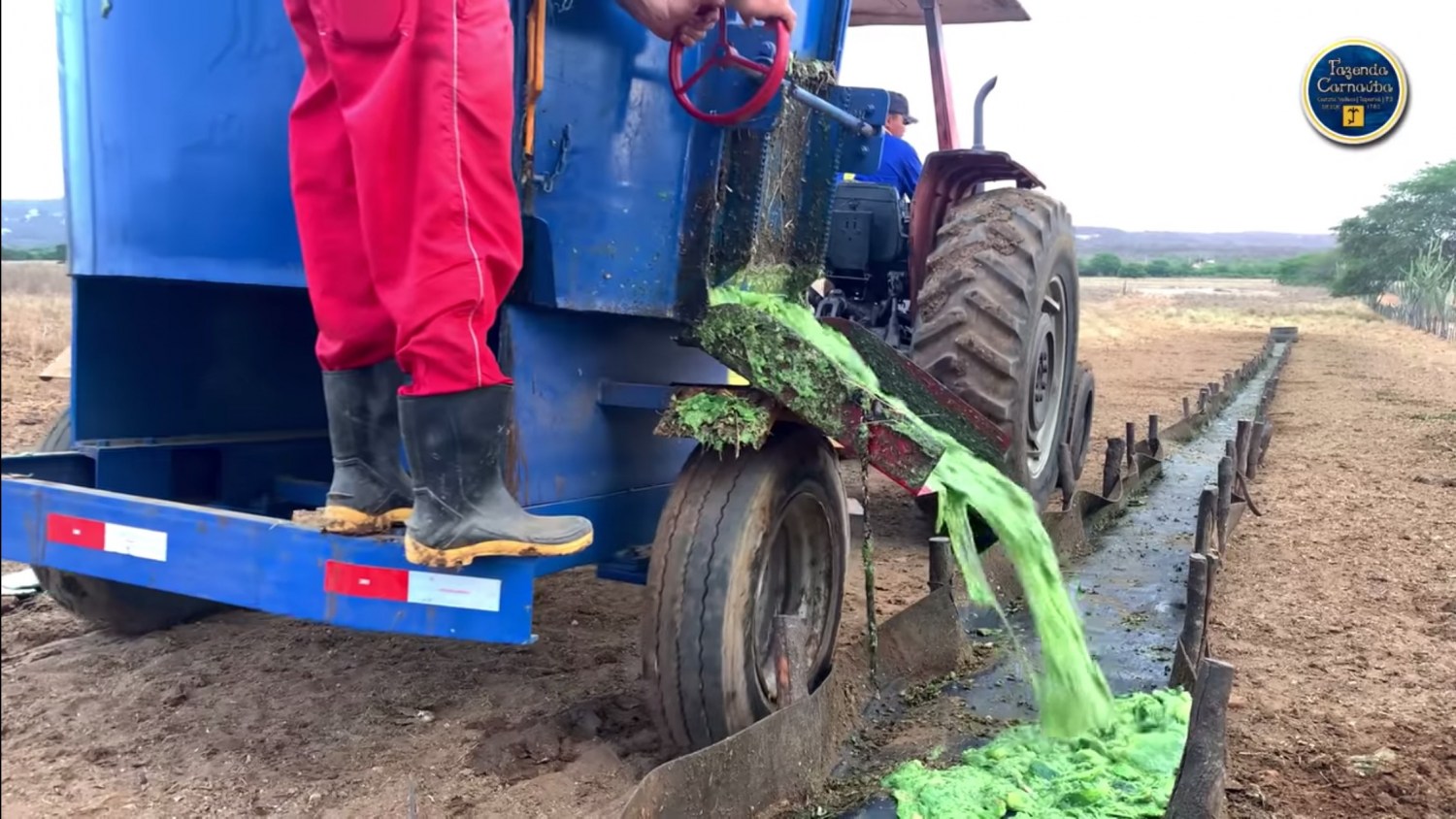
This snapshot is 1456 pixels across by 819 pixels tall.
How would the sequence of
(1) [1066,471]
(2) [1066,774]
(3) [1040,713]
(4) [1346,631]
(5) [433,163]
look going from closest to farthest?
(5) [433,163] < (2) [1066,774] < (3) [1040,713] < (4) [1346,631] < (1) [1066,471]

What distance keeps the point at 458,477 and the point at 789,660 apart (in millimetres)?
1007

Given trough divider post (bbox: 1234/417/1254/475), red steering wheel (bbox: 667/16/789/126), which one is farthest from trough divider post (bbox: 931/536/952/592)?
trough divider post (bbox: 1234/417/1254/475)

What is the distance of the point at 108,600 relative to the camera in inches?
149

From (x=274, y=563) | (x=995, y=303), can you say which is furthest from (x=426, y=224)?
(x=995, y=303)

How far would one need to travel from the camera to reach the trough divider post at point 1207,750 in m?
2.26

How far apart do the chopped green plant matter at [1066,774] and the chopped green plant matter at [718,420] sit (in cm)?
95

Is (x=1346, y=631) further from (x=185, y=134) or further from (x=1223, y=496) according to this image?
(x=185, y=134)

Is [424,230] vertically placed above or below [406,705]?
above

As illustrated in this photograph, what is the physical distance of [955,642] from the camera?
3.71 meters

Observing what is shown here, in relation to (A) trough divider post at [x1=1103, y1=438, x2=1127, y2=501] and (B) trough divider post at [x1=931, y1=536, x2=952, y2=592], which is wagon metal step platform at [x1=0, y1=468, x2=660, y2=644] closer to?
(B) trough divider post at [x1=931, y1=536, x2=952, y2=592]

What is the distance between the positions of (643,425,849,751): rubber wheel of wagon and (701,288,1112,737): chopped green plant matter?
0.61ft

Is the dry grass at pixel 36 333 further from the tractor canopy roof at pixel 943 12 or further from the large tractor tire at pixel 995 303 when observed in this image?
the large tractor tire at pixel 995 303

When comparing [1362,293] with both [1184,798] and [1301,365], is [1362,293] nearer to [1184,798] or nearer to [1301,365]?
[1301,365]

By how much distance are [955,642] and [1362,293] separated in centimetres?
2573
